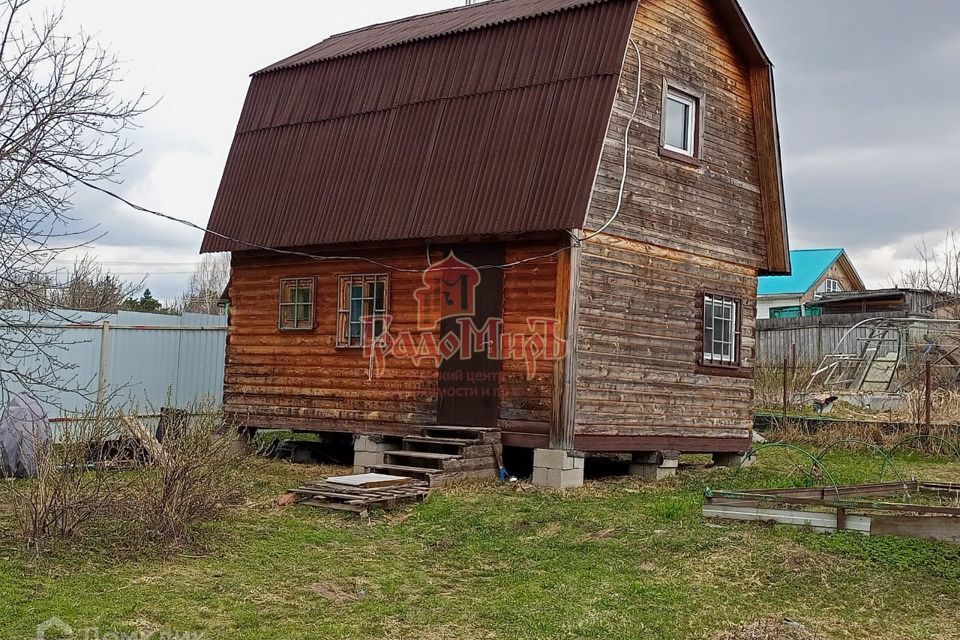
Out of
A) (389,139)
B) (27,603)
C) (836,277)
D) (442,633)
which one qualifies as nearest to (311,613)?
(442,633)

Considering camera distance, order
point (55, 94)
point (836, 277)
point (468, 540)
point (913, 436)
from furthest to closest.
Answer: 1. point (836, 277)
2. point (913, 436)
3. point (468, 540)
4. point (55, 94)

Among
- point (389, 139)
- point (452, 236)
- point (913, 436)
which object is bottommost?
point (913, 436)

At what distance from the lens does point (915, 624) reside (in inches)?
278

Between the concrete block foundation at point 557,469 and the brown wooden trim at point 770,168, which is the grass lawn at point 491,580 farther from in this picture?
the brown wooden trim at point 770,168

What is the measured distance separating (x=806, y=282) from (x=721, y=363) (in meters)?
33.2

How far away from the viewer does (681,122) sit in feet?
48.8

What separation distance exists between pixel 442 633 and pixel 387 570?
74.0 inches

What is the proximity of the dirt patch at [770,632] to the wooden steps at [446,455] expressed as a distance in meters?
5.92

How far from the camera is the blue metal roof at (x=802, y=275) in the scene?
46.5 metres

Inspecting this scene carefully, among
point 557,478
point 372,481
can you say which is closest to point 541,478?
point 557,478

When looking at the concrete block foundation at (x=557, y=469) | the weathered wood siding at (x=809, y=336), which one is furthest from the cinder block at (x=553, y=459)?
the weathered wood siding at (x=809, y=336)

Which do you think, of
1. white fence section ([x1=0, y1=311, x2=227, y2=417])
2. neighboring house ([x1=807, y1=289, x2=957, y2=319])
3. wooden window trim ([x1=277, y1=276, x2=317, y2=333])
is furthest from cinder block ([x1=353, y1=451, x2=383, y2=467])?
neighboring house ([x1=807, y1=289, x2=957, y2=319])

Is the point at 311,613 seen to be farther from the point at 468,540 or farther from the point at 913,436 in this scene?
the point at 913,436

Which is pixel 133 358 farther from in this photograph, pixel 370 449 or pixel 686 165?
pixel 686 165
